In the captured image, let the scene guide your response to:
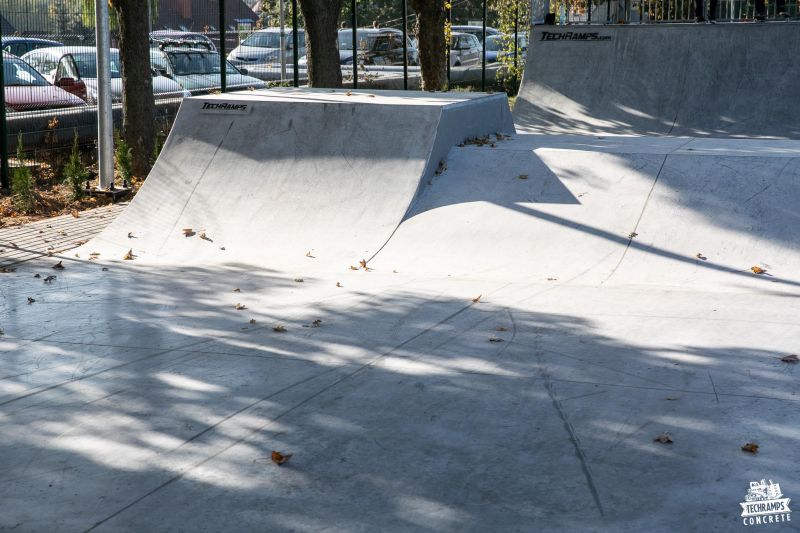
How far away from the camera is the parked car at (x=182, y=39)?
16.0 m

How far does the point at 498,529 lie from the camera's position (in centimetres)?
335

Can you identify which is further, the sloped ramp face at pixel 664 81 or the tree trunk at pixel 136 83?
the sloped ramp face at pixel 664 81

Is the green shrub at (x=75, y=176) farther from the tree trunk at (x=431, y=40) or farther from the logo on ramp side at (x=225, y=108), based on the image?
the tree trunk at (x=431, y=40)

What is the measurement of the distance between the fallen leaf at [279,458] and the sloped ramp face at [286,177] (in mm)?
3884

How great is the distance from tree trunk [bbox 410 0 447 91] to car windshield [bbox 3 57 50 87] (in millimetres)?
7579

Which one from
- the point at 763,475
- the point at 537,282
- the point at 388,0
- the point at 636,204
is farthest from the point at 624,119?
the point at 388,0

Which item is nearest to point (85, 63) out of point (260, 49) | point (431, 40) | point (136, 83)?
point (136, 83)

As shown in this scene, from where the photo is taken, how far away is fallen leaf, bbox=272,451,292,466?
3.92 metres

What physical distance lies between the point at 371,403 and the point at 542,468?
42.2 inches

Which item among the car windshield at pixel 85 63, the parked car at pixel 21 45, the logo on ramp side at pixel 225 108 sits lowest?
the logo on ramp side at pixel 225 108

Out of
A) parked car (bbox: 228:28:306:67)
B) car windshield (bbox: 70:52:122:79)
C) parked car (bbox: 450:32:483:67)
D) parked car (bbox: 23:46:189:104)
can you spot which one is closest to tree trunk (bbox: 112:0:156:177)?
parked car (bbox: 23:46:189:104)

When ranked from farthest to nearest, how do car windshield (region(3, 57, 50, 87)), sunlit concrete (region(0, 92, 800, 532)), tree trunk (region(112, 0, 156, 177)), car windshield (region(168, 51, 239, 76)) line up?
car windshield (region(168, 51, 239, 76))
car windshield (region(3, 57, 50, 87))
tree trunk (region(112, 0, 156, 177))
sunlit concrete (region(0, 92, 800, 532))

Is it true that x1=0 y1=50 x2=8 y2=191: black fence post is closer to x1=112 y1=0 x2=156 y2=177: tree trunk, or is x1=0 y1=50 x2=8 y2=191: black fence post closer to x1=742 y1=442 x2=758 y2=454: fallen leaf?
x1=112 y1=0 x2=156 y2=177: tree trunk

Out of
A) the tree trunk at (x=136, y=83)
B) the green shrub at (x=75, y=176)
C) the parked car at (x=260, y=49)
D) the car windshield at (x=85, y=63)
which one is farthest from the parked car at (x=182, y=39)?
the green shrub at (x=75, y=176)
